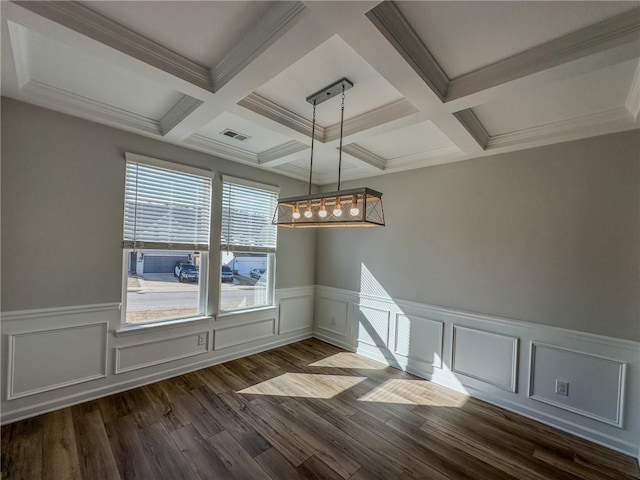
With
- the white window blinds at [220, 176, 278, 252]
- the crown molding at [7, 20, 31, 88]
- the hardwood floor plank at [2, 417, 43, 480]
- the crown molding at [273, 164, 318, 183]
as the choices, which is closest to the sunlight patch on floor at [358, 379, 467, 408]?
the white window blinds at [220, 176, 278, 252]

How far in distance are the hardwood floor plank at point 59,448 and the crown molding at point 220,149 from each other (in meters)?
2.94

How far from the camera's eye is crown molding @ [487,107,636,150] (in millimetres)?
2354

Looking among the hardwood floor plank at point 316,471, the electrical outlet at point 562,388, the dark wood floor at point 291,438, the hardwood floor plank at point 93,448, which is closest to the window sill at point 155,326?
the dark wood floor at point 291,438

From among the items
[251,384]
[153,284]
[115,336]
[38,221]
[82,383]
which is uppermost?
[38,221]

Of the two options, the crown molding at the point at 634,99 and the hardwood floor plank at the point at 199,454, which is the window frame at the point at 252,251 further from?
the crown molding at the point at 634,99

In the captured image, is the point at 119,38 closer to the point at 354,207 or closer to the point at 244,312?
the point at 354,207

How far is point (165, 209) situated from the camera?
129 inches

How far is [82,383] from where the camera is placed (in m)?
2.76

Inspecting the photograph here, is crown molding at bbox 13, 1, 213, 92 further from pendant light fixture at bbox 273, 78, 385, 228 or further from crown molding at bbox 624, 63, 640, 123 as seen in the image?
crown molding at bbox 624, 63, 640, 123

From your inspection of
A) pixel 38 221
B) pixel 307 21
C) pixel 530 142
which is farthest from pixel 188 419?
pixel 530 142

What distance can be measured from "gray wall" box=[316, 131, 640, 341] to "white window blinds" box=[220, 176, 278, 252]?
5.57 ft

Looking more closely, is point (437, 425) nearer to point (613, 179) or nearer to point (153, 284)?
point (613, 179)

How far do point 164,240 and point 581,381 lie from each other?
14.7 ft

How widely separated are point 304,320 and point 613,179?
14.0 ft
